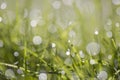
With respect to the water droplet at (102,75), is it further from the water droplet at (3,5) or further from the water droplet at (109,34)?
the water droplet at (3,5)

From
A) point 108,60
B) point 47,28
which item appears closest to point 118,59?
point 108,60

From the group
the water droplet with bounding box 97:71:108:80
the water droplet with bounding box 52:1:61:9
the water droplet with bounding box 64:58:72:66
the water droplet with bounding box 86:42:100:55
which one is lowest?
the water droplet with bounding box 97:71:108:80

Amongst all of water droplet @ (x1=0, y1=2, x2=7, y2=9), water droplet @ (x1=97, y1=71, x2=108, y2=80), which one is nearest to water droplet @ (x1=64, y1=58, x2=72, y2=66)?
water droplet @ (x1=97, y1=71, x2=108, y2=80)

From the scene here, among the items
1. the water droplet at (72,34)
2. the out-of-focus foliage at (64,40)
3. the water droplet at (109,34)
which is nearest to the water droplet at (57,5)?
the out-of-focus foliage at (64,40)

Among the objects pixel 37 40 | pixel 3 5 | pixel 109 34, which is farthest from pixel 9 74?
pixel 109 34

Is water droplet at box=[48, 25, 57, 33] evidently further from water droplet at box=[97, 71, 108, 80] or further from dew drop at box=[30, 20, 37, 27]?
water droplet at box=[97, 71, 108, 80]

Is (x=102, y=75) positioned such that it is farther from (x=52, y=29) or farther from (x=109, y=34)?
(x=52, y=29)

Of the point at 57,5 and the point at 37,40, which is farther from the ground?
the point at 57,5
